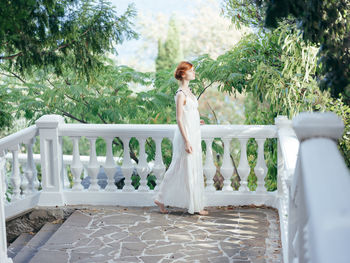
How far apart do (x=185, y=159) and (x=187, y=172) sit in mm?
146

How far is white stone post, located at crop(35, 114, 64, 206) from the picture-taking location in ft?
19.7

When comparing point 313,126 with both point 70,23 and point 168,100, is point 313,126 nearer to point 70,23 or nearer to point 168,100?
point 70,23

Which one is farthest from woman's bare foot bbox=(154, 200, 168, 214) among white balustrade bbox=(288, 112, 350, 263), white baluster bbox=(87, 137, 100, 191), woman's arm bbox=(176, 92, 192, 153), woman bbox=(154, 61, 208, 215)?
white balustrade bbox=(288, 112, 350, 263)

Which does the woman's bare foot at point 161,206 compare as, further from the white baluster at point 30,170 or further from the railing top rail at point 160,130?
the white baluster at point 30,170

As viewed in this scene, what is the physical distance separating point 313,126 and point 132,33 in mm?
4772

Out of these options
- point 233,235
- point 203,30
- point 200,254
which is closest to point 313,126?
point 200,254

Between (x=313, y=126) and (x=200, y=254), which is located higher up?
(x=313, y=126)

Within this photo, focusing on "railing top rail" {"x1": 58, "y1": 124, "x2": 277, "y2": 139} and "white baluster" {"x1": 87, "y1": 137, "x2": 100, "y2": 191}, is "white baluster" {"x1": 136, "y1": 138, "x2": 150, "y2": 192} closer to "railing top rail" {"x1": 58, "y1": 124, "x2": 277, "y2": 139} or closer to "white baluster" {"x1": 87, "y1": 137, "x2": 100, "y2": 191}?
"railing top rail" {"x1": 58, "y1": 124, "x2": 277, "y2": 139}

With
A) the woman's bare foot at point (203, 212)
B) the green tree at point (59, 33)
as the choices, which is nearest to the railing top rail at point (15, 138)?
the green tree at point (59, 33)

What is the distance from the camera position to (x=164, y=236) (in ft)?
17.1

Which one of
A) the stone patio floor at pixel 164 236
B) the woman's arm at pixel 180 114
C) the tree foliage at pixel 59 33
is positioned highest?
the tree foliage at pixel 59 33

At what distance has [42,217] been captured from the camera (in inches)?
242

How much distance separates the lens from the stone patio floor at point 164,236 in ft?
15.5

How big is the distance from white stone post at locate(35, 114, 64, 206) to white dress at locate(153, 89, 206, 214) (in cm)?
132
